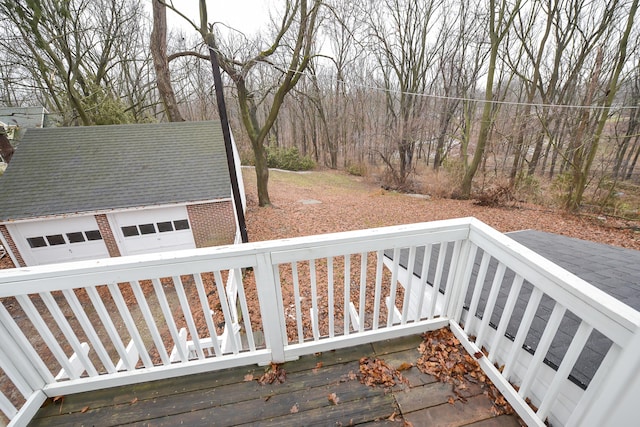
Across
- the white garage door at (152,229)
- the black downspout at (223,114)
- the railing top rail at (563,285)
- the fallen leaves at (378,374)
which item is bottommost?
the white garage door at (152,229)

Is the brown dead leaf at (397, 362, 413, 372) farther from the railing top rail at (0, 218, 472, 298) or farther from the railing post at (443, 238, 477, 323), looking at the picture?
the railing top rail at (0, 218, 472, 298)

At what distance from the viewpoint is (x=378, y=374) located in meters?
1.81

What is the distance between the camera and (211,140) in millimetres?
10023

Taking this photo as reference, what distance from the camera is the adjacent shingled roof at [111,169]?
790cm

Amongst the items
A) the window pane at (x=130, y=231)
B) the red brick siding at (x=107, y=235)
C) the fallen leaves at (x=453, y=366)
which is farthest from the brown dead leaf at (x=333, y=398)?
the red brick siding at (x=107, y=235)

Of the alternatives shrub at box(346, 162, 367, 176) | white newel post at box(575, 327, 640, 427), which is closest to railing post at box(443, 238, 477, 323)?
white newel post at box(575, 327, 640, 427)

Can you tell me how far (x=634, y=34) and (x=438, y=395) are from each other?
15.7 m

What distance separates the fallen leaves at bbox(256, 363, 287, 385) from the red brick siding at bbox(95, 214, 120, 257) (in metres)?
9.13

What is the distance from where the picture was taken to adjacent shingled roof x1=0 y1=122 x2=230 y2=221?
790 centimetres

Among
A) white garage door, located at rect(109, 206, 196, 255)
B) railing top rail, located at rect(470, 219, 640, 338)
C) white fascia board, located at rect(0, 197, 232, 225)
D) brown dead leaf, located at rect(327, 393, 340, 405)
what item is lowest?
white garage door, located at rect(109, 206, 196, 255)

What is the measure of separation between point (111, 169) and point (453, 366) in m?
11.3

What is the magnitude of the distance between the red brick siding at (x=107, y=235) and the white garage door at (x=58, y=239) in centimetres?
11

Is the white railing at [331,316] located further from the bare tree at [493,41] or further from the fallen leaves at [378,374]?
the bare tree at [493,41]

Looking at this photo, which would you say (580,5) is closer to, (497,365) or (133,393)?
(497,365)
